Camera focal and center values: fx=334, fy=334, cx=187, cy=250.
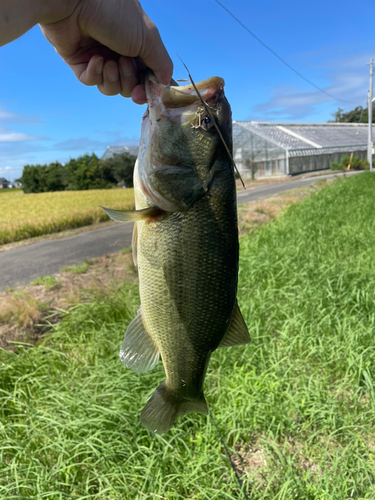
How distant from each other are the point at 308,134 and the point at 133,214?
1976 inches

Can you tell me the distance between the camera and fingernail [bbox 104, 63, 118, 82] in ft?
5.45

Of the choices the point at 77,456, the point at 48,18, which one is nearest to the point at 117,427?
the point at 77,456

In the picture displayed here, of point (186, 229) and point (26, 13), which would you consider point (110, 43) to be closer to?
point (26, 13)

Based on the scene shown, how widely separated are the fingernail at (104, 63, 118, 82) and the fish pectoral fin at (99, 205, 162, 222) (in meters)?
0.79

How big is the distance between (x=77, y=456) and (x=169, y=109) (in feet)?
8.56

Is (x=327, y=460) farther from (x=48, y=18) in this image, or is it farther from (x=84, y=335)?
(x=48, y=18)

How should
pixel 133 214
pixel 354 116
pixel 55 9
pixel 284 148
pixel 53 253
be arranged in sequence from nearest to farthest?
pixel 133 214 → pixel 55 9 → pixel 53 253 → pixel 284 148 → pixel 354 116

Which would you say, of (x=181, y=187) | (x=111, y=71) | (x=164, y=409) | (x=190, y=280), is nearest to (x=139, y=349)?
(x=164, y=409)

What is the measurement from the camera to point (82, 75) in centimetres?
177

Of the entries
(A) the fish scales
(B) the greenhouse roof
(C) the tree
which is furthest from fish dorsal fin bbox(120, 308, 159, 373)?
(C) the tree

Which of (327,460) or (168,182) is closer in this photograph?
(168,182)

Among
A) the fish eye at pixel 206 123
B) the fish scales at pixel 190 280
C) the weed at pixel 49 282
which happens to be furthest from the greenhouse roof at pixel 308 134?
the fish scales at pixel 190 280

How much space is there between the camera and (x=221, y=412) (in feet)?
9.59

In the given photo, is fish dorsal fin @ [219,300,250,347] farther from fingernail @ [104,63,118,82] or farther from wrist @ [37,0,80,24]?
wrist @ [37,0,80,24]
